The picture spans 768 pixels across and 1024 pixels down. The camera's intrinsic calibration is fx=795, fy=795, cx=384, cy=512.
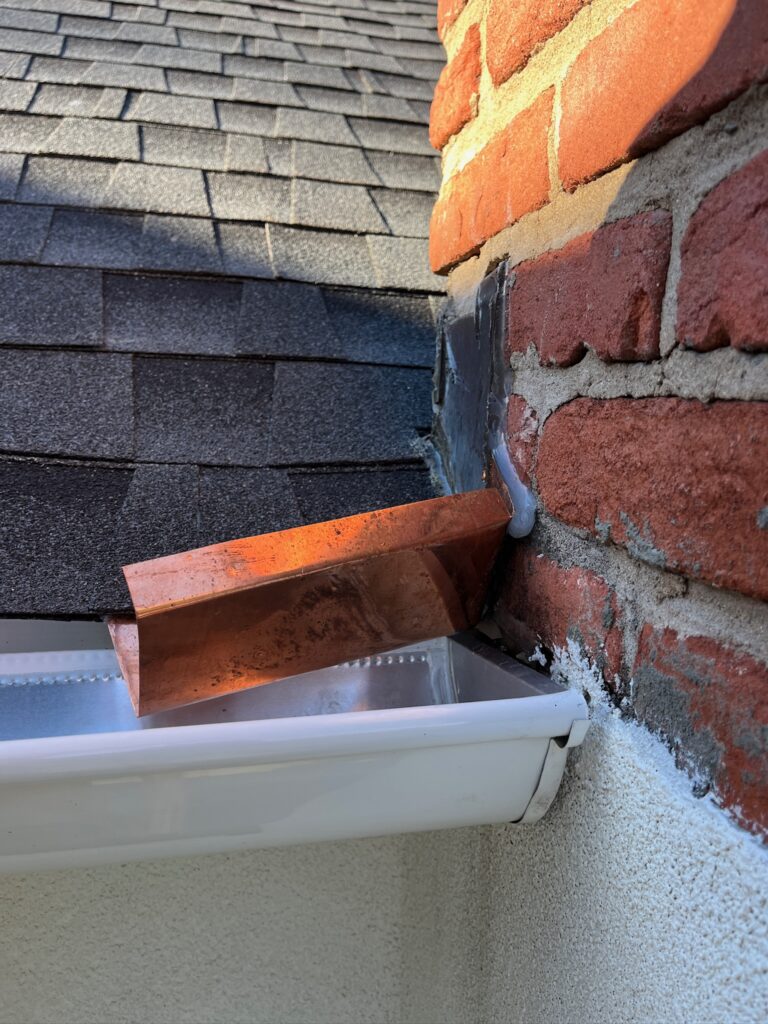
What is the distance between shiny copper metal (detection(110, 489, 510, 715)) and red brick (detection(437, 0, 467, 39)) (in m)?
0.72

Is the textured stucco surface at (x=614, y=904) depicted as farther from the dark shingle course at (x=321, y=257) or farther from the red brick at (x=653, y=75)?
the dark shingle course at (x=321, y=257)

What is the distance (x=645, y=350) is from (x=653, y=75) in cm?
23

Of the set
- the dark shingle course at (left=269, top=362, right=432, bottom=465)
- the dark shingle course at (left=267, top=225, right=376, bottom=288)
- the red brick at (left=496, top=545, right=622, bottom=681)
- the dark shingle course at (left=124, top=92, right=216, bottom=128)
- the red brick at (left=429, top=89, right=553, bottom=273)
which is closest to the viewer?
A: the red brick at (left=496, top=545, right=622, bottom=681)

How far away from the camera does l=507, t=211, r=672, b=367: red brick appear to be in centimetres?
69

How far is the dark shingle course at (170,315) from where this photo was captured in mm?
1355

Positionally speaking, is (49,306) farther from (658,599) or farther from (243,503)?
(658,599)

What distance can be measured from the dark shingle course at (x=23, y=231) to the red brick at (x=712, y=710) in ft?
4.16

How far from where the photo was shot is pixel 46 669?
3.39ft

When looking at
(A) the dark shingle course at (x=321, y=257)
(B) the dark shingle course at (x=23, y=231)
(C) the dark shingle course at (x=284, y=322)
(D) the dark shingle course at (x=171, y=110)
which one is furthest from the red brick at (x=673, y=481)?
(D) the dark shingle course at (x=171, y=110)

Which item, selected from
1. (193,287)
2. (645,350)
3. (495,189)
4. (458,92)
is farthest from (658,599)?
(193,287)

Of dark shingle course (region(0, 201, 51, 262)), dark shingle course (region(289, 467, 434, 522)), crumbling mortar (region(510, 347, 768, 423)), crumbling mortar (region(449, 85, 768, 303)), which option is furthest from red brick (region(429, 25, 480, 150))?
dark shingle course (region(0, 201, 51, 262))

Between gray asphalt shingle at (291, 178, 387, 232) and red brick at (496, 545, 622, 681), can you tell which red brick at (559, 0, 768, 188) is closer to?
red brick at (496, 545, 622, 681)

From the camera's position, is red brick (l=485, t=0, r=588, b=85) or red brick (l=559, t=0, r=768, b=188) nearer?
red brick (l=559, t=0, r=768, b=188)

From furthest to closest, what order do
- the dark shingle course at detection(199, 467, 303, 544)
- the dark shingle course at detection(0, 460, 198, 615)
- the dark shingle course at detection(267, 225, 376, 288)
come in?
the dark shingle course at detection(267, 225, 376, 288) < the dark shingle course at detection(199, 467, 303, 544) < the dark shingle course at detection(0, 460, 198, 615)
